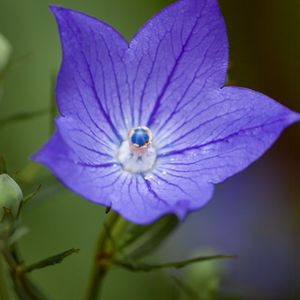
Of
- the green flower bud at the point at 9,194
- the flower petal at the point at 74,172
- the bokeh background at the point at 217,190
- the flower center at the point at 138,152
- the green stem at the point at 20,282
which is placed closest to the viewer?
the flower petal at the point at 74,172

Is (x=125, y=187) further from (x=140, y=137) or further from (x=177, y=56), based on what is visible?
(x=177, y=56)

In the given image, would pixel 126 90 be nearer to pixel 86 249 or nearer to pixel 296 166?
pixel 86 249

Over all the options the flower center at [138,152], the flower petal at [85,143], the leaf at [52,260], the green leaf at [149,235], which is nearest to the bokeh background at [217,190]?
the green leaf at [149,235]

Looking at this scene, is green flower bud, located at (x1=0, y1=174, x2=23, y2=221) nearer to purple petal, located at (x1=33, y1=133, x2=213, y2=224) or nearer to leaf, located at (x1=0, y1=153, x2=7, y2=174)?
leaf, located at (x1=0, y1=153, x2=7, y2=174)

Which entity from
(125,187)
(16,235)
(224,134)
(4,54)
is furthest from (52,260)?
(4,54)

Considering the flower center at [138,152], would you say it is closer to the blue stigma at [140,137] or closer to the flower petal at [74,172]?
the blue stigma at [140,137]

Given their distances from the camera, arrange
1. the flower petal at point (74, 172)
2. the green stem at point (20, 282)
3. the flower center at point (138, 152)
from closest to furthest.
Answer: the flower petal at point (74, 172), the green stem at point (20, 282), the flower center at point (138, 152)

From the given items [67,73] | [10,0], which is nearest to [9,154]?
[10,0]
